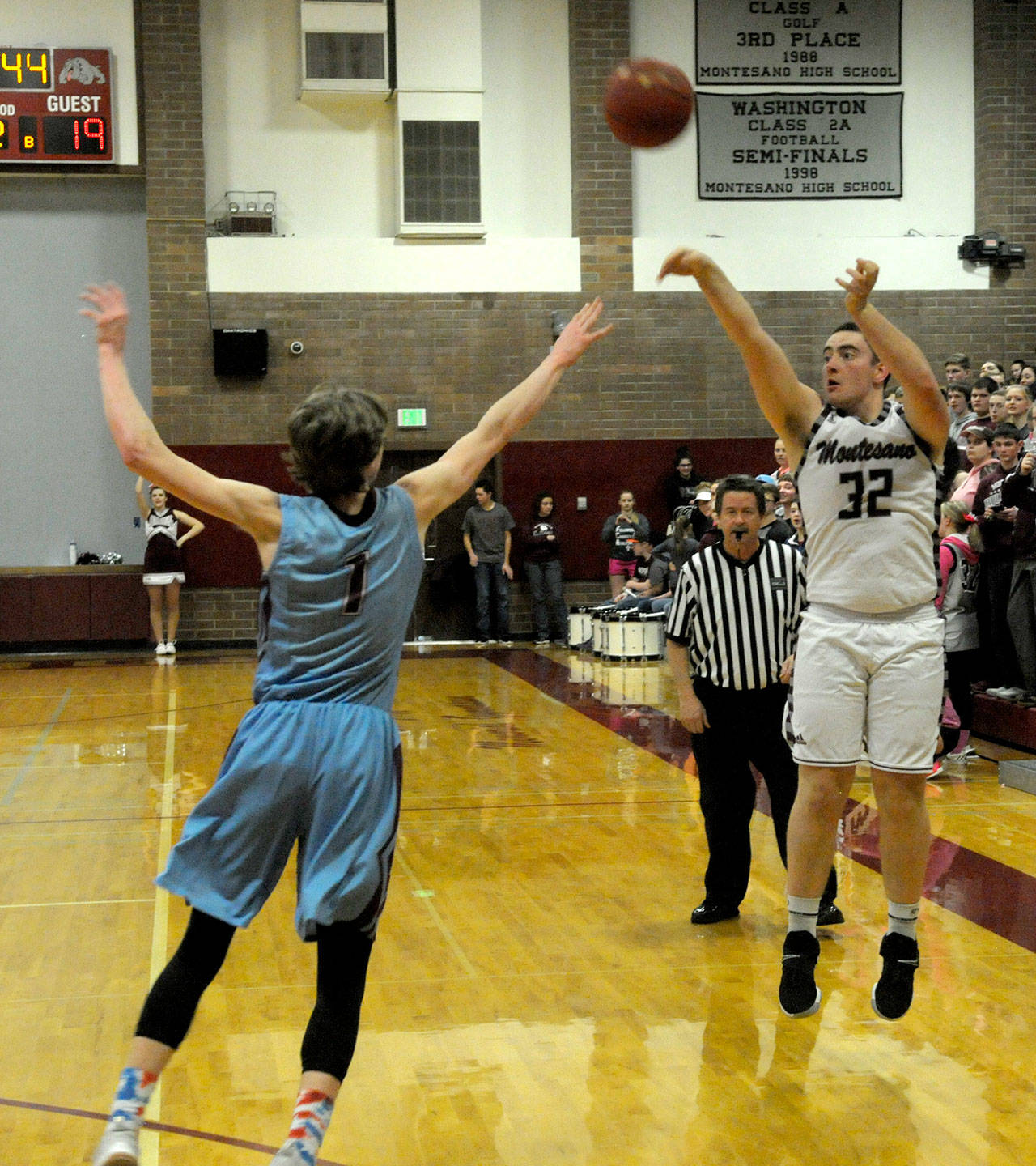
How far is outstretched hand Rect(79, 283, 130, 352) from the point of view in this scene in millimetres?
3080

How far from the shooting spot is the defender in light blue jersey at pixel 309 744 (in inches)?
115

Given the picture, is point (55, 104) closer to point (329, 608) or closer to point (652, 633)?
point (652, 633)

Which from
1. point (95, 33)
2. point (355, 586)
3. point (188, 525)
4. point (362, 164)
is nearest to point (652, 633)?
point (188, 525)

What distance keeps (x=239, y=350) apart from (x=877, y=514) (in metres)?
13.5

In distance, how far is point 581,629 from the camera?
15.8m

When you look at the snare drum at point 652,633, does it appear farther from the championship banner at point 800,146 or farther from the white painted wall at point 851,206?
the championship banner at point 800,146

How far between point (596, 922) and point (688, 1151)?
2.06m

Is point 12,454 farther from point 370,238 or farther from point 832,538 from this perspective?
point 832,538

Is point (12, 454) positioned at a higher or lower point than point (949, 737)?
higher

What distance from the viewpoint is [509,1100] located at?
3.80 meters

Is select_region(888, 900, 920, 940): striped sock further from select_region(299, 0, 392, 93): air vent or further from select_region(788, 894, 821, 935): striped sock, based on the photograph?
select_region(299, 0, 392, 93): air vent

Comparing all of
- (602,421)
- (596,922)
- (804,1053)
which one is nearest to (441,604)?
(602,421)

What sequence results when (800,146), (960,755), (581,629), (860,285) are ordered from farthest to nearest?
1. (800,146)
2. (581,629)
3. (960,755)
4. (860,285)

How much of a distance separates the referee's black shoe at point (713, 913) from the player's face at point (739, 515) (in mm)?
1388
